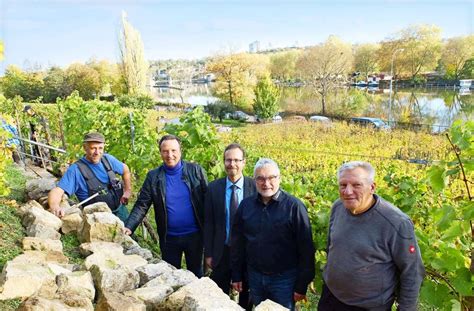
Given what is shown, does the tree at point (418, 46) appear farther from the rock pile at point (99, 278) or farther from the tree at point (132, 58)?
the rock pile at point (99, 278)

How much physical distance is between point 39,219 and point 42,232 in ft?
0.63

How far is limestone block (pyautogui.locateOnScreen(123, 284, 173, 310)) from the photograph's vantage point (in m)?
2.47

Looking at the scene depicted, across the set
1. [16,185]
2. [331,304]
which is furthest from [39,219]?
[331,304]

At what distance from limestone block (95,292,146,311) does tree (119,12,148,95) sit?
3883 centimetres

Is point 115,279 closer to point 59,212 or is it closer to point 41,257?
point 41,257

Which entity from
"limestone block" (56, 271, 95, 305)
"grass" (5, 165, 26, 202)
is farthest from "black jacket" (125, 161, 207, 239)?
"grass" (5, 165, 26, 202)

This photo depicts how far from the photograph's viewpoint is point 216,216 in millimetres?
3205

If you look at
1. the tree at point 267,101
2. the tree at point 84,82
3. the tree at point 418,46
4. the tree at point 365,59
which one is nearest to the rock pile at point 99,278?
the tree at point 267,101

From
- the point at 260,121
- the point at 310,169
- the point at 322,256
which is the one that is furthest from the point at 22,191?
the point at 260,121

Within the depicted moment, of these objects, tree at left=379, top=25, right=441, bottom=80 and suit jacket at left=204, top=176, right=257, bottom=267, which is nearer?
suit jacket at left=204, top=176, right=257, bottom=267

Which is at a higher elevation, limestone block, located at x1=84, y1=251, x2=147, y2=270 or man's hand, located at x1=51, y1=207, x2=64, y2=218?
man's hand, located at x1=51, y1=207, x2=64, y2=218

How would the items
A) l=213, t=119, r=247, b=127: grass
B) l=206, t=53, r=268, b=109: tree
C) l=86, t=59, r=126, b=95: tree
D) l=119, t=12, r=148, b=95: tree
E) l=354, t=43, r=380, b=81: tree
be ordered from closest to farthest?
l=213, t=119, r=247, b=127: grass
l=119, t=12, r=148, b=95: tree
l=86, t=59, r=126, b=95: tree
l=206, t=53, r=268, b=109: tree
l=354, t=43, r=380, b=81: tree

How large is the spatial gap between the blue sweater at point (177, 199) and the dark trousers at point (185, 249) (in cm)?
14

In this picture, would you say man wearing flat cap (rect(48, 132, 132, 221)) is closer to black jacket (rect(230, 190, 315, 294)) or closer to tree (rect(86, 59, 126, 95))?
black jacket (rect(230, 190, 315, 294))
